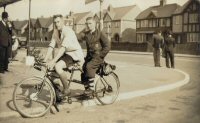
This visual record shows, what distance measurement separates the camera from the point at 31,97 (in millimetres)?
5438

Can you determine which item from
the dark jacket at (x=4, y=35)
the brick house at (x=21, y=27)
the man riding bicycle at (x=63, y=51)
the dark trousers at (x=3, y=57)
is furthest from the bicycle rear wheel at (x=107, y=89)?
the brick house at (x=21, y=27)

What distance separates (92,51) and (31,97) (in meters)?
1.55

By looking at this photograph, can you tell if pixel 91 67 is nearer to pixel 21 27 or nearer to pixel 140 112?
pixel 140 112

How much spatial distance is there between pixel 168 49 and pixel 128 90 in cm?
810

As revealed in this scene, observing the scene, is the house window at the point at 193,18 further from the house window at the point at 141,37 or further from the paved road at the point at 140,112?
the paved road at the point at 140,112

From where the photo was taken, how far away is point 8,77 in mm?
9781

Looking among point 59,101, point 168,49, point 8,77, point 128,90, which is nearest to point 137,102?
point 128,90

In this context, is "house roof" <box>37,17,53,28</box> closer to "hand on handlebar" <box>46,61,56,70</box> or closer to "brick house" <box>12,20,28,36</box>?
"brick house" <box>12,20,28,36</box>

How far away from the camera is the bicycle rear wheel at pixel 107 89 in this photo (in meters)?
6.46

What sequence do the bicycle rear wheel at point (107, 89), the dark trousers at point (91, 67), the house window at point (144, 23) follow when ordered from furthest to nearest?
the house window at point (144, 23)
the bicycle rear wheel at point (107, 89)
the dark trousers at point (91, 67)

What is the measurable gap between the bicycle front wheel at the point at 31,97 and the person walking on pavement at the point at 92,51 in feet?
2.84

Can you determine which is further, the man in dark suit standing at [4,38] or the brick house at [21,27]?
the brick house at [21,27]

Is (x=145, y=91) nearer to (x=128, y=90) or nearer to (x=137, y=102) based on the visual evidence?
(x=128, y=90)

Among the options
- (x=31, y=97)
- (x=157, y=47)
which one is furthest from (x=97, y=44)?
(x=157, y=47)
